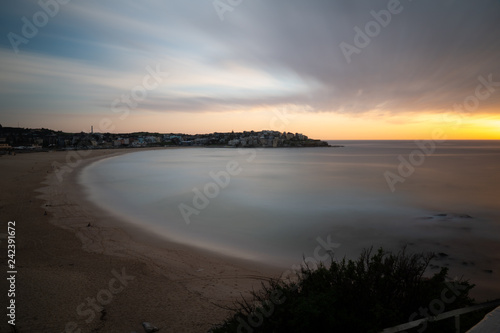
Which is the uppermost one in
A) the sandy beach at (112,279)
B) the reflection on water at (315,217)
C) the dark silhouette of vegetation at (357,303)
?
the dark silhouette of vegetation at (357,303)

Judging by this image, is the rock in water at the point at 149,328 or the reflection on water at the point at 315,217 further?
the reflection on water at the point at 315,217

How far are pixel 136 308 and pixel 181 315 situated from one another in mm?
852

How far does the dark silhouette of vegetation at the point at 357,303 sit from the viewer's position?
3.10m

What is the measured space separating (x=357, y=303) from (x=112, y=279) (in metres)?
5.04

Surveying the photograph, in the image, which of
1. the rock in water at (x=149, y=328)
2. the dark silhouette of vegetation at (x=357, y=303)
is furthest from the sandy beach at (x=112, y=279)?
the dark silhouette of vegetation at (x=357, y=303)

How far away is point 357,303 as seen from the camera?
337 centimetres

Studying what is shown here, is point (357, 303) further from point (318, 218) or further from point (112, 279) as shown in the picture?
point (318, 218)

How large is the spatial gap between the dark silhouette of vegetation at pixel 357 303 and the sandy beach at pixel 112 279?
1345 mm

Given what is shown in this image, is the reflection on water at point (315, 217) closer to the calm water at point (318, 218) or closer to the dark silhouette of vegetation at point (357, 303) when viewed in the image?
the calm water at point (318, 218)

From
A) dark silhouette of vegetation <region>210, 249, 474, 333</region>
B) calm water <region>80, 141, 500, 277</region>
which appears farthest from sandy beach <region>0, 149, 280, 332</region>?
calm water <region>80, 141, 500, 277</region>

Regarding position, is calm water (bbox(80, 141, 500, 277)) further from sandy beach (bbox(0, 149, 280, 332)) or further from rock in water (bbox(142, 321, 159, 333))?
rock in water (bbox(142, 321, 159, 333))

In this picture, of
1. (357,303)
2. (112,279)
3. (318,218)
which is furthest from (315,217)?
(357,303)

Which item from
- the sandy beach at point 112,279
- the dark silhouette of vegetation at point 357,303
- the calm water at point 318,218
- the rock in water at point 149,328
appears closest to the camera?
the dark silhouette of vegetation at point 357,303

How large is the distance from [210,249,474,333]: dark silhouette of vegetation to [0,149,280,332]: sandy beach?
135cm
